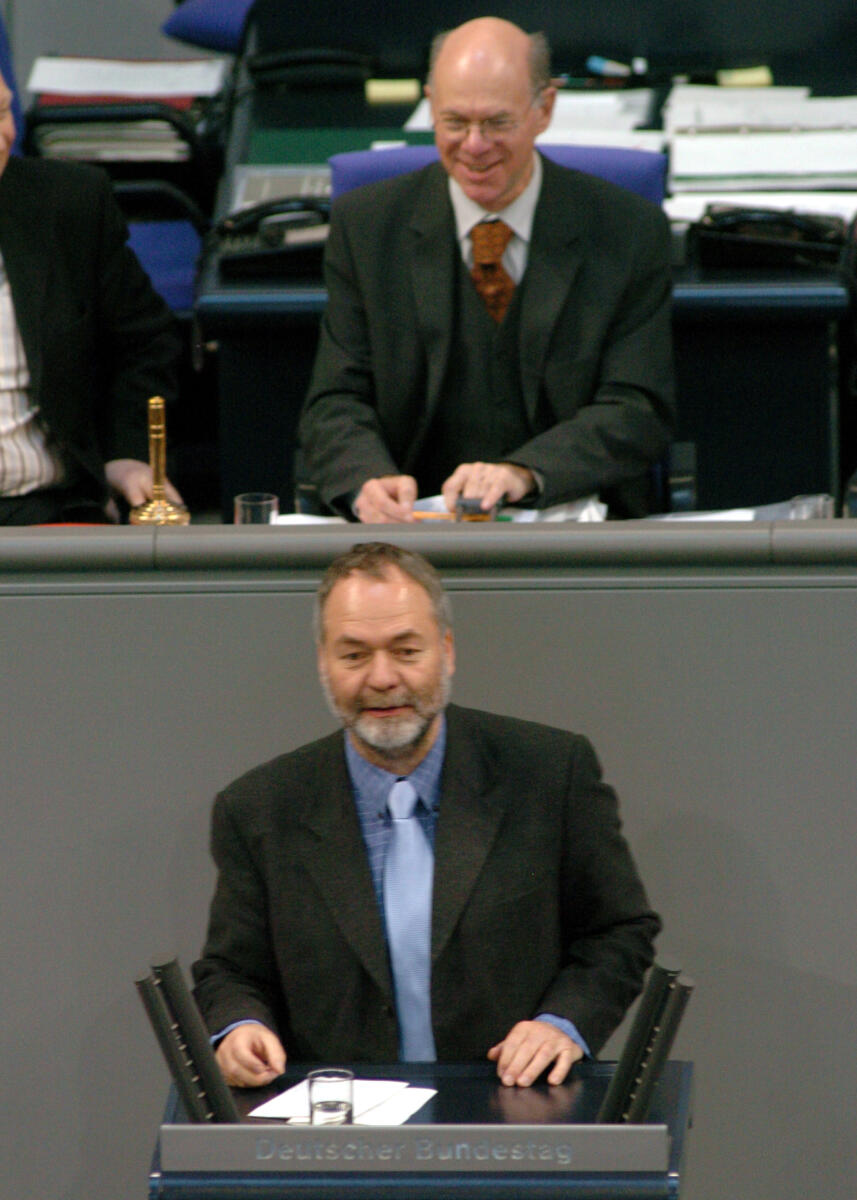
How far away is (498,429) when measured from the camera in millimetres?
3348

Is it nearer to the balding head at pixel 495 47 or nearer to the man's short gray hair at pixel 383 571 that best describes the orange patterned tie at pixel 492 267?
the balding head at pixel 495 47

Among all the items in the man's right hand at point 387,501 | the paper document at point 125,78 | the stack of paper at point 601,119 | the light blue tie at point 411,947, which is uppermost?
the paper document at point 125,78

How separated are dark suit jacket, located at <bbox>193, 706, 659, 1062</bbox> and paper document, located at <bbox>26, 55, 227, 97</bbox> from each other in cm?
314

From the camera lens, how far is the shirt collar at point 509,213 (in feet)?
10.8

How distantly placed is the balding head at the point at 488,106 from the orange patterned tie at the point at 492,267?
49 millimetres

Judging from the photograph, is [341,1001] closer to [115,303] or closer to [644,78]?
[115,303]

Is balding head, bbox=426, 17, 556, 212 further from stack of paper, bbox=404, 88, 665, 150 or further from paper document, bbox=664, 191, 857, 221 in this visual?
stack of paper, bbox=404, 88, 665, 150

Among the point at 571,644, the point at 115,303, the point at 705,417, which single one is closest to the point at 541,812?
the point at 571,644

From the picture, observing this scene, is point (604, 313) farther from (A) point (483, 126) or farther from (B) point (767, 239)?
(B) point (767, 239)

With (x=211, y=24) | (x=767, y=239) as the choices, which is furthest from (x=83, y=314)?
(x=211, y=24)

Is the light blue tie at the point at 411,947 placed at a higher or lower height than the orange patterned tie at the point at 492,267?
lower

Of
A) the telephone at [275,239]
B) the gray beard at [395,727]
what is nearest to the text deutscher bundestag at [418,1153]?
the gray beard at [395,727]

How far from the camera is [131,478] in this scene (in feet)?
11.2

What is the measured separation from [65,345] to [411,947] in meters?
1.61
